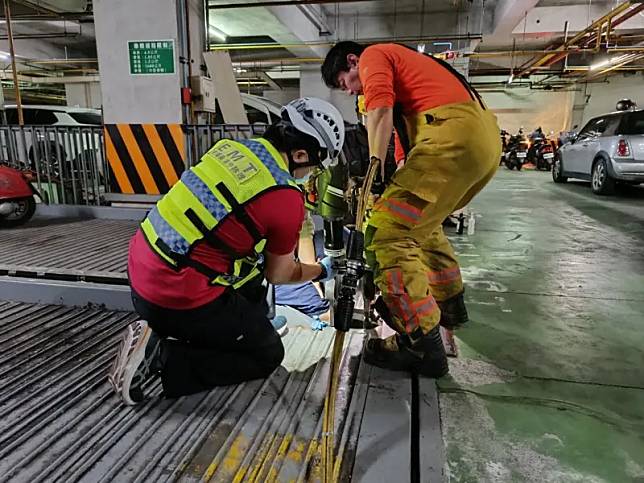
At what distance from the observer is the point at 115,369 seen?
1555 millimetres

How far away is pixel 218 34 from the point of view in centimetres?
961

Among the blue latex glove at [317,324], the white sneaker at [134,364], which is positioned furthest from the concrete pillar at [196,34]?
the white sneaker at [134,364]

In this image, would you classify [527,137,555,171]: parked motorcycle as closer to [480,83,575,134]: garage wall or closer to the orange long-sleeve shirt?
[480,83,575,134]: garage wall

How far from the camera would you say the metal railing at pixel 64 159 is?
438cm

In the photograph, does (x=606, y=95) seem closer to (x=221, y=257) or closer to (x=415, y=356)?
(x=415, y=356)

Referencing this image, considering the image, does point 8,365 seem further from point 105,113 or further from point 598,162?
point 598,162

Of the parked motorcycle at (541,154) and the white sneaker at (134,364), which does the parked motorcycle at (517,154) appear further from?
the white sneaker at (134,364)

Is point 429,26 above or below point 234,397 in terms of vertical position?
above

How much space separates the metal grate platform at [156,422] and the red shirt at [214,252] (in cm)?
38

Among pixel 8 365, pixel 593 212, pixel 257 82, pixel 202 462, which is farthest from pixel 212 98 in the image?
pixel 257 82

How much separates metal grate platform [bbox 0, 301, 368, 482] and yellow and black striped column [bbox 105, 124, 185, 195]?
2.60m

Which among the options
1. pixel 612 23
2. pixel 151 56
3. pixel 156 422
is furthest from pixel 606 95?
pixel 156 422

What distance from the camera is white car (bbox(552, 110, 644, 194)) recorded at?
667 cm

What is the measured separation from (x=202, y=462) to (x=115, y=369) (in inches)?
19.3
